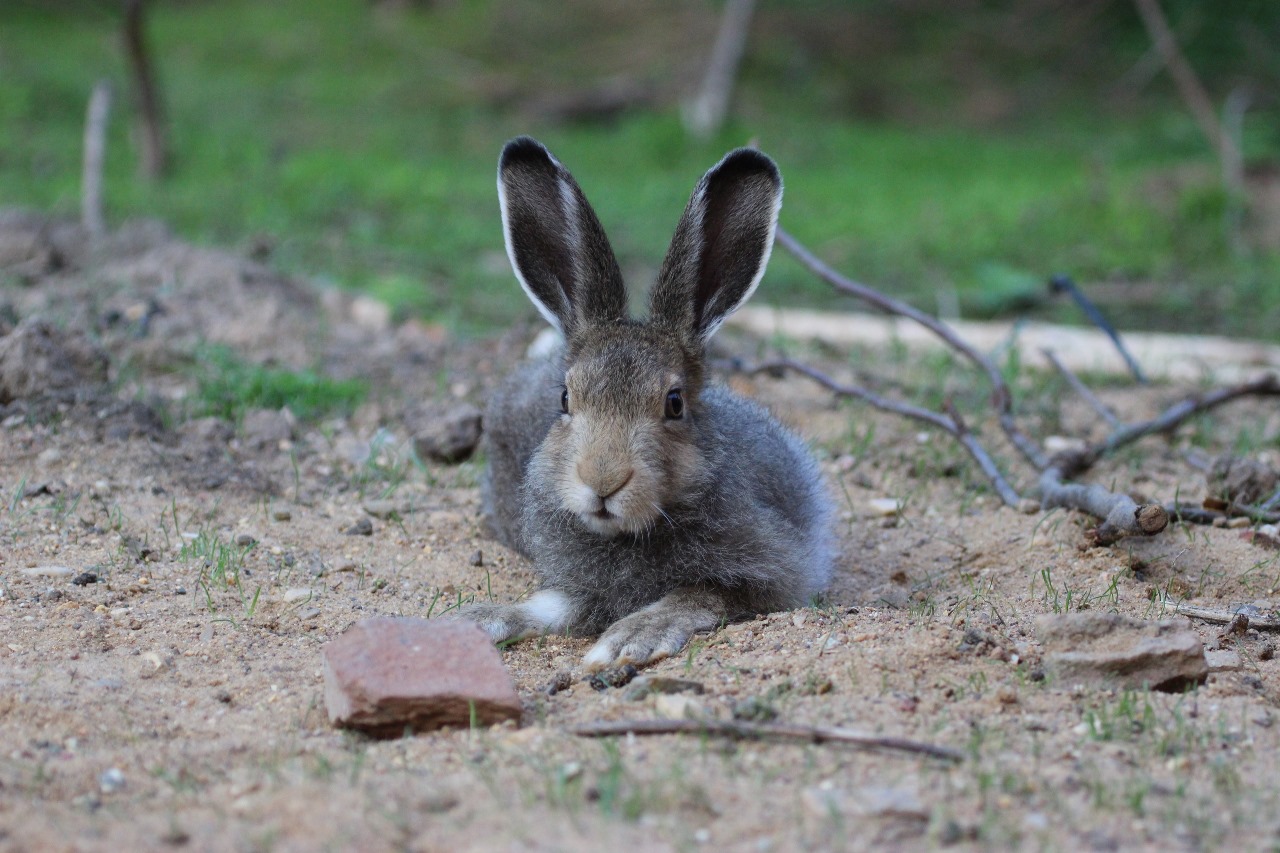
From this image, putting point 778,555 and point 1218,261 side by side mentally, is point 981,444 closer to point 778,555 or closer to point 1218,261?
point 778,555

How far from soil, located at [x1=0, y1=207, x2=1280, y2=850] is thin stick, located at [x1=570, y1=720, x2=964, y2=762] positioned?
0.11 feet

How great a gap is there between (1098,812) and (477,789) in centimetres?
142

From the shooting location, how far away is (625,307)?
4.77 meters

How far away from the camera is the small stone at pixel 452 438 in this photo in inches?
245

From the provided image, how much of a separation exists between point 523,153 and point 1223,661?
2813mm

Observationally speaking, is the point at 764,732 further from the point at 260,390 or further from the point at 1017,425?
the point at 260,390

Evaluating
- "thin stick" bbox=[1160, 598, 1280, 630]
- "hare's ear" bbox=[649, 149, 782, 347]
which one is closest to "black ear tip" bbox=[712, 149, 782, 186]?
"hare's ear" bbox=[649, 149, 782, 347]

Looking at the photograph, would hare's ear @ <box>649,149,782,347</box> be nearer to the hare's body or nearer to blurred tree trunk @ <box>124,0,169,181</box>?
the hare's body

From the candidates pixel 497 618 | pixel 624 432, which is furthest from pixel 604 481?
pixel 497 618

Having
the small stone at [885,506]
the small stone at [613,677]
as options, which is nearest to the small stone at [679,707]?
the small stone at [613,677]

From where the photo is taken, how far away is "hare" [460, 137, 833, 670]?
440 centimetres

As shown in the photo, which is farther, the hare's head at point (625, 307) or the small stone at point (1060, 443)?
the small stone at point (1060, 443)

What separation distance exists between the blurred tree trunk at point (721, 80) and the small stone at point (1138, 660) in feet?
44.6

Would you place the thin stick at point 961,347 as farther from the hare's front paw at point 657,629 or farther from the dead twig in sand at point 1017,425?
the hare's front paw at point 657,629
